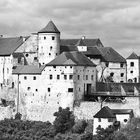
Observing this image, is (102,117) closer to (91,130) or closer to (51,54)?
(91,130)

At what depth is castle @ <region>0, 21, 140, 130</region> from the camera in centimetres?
9675

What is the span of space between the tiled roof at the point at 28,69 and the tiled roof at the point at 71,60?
322 centimetres

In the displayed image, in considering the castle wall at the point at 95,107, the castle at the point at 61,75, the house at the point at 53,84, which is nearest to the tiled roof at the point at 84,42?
the castle at the point at 61,75

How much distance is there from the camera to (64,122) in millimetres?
95062

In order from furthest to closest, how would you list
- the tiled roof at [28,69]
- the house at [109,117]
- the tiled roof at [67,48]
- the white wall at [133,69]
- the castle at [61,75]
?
the white wall at [133,69], the tiled roof at [67,48], the tiled roof at [28,69], the castle at [61,75], the house at [109,117]

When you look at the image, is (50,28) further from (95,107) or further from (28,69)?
(95,107)

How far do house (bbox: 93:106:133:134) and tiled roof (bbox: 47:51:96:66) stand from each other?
8855mm

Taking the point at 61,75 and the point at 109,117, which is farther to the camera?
the point at 61,75

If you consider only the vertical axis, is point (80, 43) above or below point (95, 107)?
above

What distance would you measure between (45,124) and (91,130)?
318 inches

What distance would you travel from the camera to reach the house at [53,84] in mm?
96938

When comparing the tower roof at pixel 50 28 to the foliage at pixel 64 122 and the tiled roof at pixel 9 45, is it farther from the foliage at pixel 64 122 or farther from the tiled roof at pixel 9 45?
the foliage at pixel 64 122

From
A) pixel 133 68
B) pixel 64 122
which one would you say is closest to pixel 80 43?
pixel 133 68

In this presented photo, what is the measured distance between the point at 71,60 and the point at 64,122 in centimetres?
879
